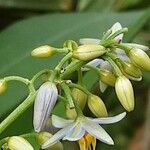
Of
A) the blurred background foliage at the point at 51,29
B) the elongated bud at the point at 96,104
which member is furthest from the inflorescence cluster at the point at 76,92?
the blurred background foliage at the point at 51,29

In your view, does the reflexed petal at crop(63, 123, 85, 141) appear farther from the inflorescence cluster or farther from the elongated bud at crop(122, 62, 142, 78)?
the elongated bud at crop(122, 62, 142, 78)

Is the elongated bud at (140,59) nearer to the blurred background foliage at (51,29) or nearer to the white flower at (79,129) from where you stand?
the white flower at (79,129)

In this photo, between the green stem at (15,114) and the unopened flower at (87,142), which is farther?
the unopened flower at (87,142)

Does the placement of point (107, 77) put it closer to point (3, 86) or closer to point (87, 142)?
point (87, 142)

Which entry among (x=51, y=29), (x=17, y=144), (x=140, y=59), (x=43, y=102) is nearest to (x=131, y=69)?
(x=140, y=59)

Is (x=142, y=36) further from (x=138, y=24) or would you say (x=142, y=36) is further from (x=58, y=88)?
(x=58, y=88)
